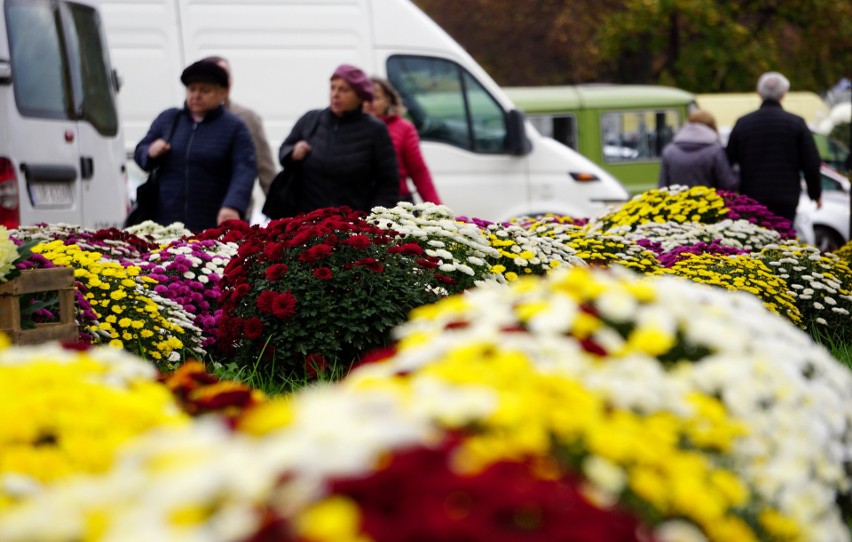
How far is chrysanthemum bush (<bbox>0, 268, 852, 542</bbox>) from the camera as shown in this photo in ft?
6.11

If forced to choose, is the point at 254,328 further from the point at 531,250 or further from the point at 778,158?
the point at 778,158

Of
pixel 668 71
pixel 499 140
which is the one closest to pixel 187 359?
pixel 499 140

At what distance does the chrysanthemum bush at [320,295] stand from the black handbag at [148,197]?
217cm

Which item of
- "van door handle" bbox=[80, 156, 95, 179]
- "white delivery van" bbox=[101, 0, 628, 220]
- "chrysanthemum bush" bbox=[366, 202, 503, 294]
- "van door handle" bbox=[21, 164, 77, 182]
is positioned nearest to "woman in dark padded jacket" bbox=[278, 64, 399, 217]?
"chrysanthemum bush" bbox=[366, 202, 503, 294]

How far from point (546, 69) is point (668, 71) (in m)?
3.90

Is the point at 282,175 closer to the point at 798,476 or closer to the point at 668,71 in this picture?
the point at 798,476

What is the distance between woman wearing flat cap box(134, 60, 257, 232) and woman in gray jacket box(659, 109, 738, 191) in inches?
163

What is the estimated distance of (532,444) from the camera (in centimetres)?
220

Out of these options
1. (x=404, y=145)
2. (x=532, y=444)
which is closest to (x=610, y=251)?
(x=404, y=145)

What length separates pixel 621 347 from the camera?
8.68 feet

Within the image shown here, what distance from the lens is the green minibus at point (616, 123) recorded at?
20000 millimetres

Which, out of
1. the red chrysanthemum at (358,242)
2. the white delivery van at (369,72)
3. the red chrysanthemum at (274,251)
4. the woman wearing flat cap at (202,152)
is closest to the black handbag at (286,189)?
the woman wearing flat cap at (202,152)

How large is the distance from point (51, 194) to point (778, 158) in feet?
17.6

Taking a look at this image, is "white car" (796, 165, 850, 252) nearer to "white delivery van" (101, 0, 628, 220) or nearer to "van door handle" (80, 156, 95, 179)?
"white delivery van" (101, 0, 628, 220)
